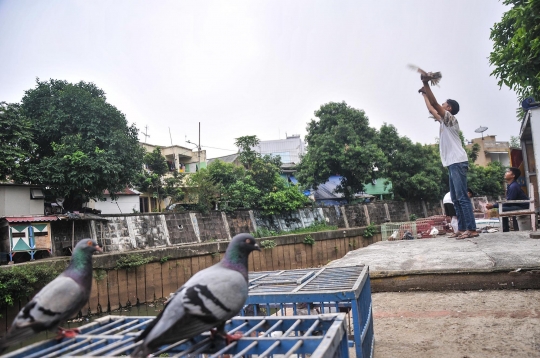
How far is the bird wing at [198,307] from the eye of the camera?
165cm

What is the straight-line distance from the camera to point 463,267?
4566 mm

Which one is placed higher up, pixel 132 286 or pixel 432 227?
pixel 432 227

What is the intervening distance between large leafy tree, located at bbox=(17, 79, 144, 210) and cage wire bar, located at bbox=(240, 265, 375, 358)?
11579 mm

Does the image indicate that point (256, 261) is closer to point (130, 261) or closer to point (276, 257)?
point (276, 257)

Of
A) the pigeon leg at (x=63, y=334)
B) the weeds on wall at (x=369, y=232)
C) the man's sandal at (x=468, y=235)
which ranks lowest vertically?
the weeds on wall at (x=369, y=232)

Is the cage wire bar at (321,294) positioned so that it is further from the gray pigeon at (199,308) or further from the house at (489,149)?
the house at (489,149)

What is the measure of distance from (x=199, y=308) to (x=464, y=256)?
4395 mm

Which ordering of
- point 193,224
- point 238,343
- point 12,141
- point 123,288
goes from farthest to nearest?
point 193,224 < point 12,141 < point 123,288 < point 238,343

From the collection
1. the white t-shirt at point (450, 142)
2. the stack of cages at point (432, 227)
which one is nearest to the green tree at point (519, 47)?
the white t-shirt at point (450, 142)

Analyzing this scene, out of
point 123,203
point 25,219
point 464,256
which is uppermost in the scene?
point 123,203

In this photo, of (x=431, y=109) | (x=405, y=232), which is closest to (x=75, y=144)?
(x=405, y=232)

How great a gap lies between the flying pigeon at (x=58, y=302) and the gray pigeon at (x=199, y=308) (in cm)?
46

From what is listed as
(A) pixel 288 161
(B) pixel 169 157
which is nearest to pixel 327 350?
(B) pixel 169 157

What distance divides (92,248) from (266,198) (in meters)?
16.5
